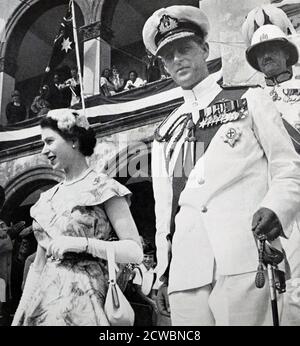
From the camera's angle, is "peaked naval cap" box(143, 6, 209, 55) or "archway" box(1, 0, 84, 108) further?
"archway" box(1, 0, 84, 108)

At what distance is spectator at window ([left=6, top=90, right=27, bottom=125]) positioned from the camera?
17.8ft

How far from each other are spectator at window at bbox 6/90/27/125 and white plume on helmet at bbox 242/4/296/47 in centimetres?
219

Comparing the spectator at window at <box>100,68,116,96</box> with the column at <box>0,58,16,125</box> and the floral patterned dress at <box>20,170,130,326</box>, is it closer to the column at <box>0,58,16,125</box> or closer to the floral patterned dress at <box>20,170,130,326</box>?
the floral patterned dress at <box>20,170,130,326</box>

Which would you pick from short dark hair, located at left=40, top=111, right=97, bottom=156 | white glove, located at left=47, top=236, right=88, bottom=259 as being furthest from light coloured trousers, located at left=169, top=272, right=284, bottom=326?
short dark hair, located at left=40, top=111, right=97, bottom=156

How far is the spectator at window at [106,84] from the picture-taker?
16.6ft

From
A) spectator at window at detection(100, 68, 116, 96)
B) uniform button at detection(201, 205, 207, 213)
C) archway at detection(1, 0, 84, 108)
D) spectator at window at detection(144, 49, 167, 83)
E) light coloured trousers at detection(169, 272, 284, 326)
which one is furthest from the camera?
archway at detection(1, 0, 84, 108)

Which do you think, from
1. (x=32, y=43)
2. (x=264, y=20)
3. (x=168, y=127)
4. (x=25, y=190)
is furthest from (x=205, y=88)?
(x=32, y=43)

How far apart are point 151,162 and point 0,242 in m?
1.51

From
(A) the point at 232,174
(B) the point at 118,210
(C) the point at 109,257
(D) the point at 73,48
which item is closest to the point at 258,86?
(A) the point at 232,174

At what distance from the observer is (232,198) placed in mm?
3801

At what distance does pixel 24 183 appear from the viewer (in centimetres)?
504

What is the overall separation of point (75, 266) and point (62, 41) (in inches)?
93.2

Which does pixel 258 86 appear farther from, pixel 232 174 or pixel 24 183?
pixel 24 183

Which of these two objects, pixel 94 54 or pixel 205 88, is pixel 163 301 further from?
pixel 94 54
